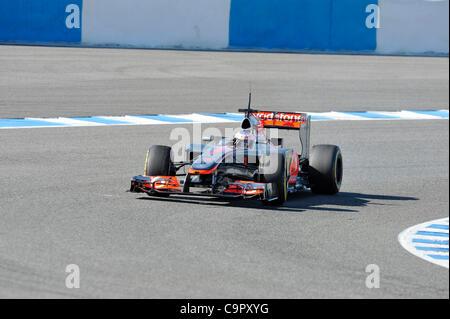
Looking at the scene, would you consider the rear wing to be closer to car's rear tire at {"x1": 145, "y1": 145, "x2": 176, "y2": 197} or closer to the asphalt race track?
the asphalt race track

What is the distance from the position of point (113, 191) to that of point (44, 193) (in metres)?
0.74

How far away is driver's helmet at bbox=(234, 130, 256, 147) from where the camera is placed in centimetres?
974

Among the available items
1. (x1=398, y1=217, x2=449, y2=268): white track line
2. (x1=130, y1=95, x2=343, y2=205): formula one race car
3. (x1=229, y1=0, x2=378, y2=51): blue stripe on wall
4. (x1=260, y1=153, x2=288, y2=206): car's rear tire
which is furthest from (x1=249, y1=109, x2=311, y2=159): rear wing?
(x1=229, y1=0, x2=378, y2=51): blue stripe on wall

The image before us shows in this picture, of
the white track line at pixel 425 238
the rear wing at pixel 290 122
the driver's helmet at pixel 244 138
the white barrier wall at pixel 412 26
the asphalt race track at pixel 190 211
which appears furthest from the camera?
the white barrier wall at pixel 412 26

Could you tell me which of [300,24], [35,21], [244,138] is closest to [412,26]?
[300,24]

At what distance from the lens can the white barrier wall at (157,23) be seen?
25000mm

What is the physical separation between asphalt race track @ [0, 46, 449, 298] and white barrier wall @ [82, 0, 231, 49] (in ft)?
16.3

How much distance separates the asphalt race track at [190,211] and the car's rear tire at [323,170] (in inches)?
6.5

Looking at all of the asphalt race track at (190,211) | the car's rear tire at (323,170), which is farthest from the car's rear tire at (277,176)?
the car's rear tire at (323,170)

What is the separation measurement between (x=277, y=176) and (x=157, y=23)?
1723 cm

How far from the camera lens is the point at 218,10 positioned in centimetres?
2631

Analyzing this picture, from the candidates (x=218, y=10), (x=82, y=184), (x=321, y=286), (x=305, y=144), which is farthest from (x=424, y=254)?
(x=218, y=10)

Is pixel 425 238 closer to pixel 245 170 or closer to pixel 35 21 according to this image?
pixel 245 170

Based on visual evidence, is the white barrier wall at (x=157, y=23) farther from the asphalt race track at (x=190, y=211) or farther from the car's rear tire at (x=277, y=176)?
the car's rear tire at (x=277, y=176)
